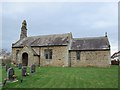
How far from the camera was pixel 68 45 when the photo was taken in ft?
120

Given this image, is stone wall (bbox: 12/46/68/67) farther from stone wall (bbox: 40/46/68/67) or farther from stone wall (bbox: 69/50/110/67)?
stone wall (bbox: 69/50/110/67)

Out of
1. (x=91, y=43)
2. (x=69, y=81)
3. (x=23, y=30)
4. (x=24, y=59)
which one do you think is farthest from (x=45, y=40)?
(x=69, y=81)

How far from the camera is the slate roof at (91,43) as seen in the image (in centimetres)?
3528

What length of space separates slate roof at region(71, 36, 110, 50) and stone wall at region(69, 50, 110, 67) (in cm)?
96

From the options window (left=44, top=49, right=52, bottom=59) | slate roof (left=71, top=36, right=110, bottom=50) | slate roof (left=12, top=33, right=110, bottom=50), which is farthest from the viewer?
window (left=44, top=49, right=52, bottom=59)

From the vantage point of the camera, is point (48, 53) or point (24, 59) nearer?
point (48, 53)

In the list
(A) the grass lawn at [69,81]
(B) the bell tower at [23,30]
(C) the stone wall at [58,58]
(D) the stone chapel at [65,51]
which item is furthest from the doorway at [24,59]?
(A) the grass lawn at [69,81]

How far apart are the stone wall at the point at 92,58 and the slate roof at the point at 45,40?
10.7 ft

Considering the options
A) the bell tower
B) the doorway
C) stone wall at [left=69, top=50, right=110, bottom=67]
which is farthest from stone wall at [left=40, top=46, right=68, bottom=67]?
the bell tower

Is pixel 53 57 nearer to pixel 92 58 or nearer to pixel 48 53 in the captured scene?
pixel 48 53

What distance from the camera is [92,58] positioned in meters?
35.3

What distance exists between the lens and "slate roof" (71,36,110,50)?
35281 mm

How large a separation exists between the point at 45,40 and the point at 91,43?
9.91m

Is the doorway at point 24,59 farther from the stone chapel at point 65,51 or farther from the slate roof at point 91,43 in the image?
the slate roof at point 91,43
